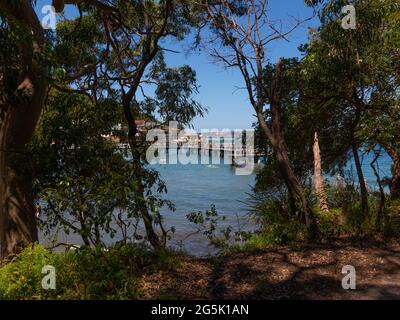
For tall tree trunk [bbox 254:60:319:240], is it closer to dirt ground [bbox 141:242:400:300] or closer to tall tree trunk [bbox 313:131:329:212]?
dirt ground [bbox 141:242:400:300]

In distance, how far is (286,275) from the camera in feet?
16.5

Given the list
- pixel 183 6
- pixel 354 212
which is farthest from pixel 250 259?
pixel 183 6

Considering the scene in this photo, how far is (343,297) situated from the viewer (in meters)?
4.32

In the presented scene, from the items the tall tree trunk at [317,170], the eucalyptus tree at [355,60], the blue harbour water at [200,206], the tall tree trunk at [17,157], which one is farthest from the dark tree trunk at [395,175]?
the tall tree trunk at [17,157]

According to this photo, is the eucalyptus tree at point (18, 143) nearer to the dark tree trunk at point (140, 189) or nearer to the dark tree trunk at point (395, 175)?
the dark tree trunk at point (140, 189)

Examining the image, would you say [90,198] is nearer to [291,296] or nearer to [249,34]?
[291,296]

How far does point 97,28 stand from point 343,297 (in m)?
7.54

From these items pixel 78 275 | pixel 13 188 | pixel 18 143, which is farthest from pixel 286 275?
pixel 18 143

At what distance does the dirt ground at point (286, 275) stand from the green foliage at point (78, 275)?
0.25 metres

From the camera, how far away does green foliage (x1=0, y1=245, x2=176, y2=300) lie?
13.8 ft

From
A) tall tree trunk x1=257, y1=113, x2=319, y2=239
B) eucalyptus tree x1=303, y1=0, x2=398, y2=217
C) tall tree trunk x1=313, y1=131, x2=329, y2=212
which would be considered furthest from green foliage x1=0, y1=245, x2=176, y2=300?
tall tree trunk x1=313, y1=131, x2=329, y2=212

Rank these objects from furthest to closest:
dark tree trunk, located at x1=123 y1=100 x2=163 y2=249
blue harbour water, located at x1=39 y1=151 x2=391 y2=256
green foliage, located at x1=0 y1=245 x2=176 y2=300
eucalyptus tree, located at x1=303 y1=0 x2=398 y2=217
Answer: blue harbour water, located at x1=39 y1=151 x2=391 y2=256, eucalyptus tree, located at x1=303 y1=0 x2=398 y2=217, dark tree trunk, located at x1=123 y1=100 x2=163 y2=249, green foliage, located at x1=0 y1=245 x2=176 y2=300

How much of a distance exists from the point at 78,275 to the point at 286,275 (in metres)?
2.33

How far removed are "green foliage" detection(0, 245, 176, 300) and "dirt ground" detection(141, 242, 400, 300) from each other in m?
0.25
